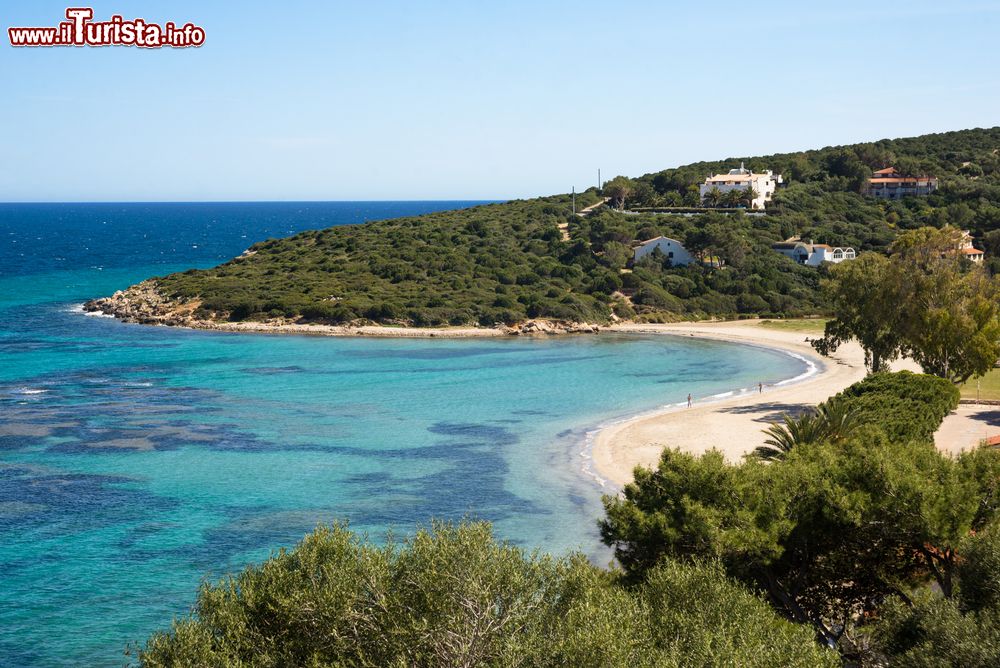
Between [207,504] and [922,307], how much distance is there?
1332 inches

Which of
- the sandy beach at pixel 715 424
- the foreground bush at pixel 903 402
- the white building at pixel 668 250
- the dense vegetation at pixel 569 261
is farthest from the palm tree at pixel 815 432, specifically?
the white building at pixel 668 250

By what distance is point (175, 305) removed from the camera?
81.7 m

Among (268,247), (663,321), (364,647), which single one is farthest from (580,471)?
(268,247)

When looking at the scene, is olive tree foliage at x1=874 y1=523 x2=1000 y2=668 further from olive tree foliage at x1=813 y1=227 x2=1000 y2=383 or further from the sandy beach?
olive tree foliage at x1=813 y1=227 x2=1000 y2=383

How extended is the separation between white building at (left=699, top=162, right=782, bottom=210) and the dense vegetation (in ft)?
6.24

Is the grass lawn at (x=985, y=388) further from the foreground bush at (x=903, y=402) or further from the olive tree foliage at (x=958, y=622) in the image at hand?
the olive tree foliage at (x=958, y=622)

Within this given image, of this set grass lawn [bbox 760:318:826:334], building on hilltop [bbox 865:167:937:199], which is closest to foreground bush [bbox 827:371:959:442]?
grass lawn [bbox 760:318:826:334]

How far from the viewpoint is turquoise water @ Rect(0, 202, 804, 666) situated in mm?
25094

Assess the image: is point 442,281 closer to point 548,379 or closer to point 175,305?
point 175,305

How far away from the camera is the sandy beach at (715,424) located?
3619 cm

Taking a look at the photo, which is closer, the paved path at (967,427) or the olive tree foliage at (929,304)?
the paved path at (967,427)

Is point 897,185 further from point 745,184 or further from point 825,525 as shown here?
point 825,525

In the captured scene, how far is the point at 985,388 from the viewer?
157 feet

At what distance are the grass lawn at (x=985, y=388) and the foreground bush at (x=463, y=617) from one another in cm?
3604
